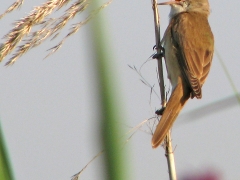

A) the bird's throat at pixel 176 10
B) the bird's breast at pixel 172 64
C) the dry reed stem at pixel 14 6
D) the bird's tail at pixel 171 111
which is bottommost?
the bird's tail at pixel 171 111

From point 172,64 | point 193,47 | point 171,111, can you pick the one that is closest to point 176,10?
point 193,47

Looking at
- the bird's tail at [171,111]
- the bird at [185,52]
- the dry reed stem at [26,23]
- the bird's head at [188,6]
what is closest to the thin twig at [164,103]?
the bird's tail at [171,111]

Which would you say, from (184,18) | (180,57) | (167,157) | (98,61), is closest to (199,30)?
(184,18)

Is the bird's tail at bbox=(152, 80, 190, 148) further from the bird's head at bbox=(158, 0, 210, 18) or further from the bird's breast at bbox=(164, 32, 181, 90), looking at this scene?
the bird's head at bbox=(158, 0, 210, 18)

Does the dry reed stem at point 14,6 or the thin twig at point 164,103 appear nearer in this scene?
the dry reed stem at point 14,6

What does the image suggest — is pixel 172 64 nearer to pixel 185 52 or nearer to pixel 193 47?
pixel 185 52

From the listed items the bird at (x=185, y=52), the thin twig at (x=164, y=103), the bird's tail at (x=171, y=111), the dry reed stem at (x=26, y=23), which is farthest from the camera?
the bird at (x=185, y=52)

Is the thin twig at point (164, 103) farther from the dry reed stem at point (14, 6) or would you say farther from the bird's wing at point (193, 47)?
the dry reed stem at point (14, 6)

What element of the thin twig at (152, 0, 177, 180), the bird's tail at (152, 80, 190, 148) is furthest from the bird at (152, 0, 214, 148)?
the thin twig at (152, 0, 177, 180)
